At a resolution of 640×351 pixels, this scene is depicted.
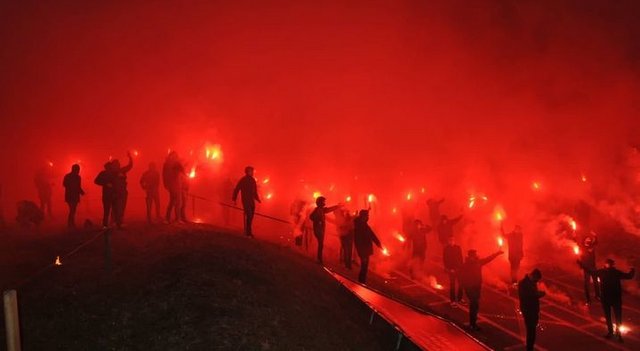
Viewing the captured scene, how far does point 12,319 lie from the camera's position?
393cm

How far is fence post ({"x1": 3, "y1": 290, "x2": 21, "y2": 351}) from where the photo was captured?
12.8 ft

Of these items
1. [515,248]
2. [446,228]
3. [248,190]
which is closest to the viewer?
[248,190]

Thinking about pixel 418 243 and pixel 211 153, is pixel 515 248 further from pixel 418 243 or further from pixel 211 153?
pixel 211 153

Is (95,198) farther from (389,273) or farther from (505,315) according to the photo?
(505,315)

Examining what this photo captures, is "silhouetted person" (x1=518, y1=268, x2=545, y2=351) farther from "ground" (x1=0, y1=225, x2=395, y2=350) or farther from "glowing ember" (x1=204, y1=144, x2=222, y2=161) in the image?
"glowing ember" (x1=204, y1=144, x2=222, y2=161)

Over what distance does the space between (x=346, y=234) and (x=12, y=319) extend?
998 cm

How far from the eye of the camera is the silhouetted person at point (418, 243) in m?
15.1

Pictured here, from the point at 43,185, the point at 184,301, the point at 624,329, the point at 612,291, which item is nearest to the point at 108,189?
the point at 184,301

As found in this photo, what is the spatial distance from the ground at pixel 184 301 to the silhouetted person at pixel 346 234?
2.87m

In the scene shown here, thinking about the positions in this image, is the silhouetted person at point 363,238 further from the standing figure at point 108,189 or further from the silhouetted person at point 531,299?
the standing figure at point 108,189

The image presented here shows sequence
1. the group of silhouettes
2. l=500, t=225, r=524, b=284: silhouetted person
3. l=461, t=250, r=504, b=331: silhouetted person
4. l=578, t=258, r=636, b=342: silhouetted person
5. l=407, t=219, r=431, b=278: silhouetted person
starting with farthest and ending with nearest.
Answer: l=407, t=219, r=431, b=278: silhouetted person
l=500, t=225, r=524, b=284: silhouetted person
the group of silhouettes
l=461, t=250, r=504, b=331: silhouetted person
l=578, t=258, r=636, b=342: silhouetted person

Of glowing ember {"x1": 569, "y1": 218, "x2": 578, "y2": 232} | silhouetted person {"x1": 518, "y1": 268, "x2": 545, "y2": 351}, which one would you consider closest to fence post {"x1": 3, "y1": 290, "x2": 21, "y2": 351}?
silhouetted person {"x1": 518, "y1": 268, "x2": 545, "y2": 351}

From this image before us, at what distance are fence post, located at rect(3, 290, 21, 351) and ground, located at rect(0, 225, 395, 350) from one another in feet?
6.84

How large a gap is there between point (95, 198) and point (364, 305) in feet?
74.7
